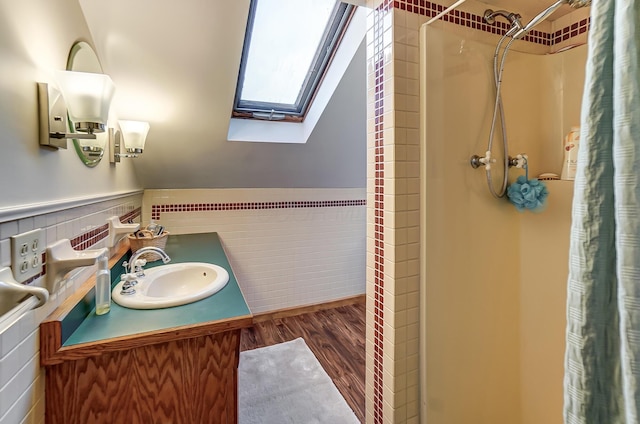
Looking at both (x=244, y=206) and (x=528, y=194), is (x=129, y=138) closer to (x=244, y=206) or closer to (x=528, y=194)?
(x=244, y=206)

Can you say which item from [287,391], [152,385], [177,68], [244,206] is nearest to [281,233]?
[244,206]

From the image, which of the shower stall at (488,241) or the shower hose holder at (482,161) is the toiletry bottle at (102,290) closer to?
the shower stall at (488,241)

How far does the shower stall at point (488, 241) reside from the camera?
3.81 ft

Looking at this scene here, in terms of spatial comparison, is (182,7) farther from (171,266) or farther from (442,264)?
(442,264)

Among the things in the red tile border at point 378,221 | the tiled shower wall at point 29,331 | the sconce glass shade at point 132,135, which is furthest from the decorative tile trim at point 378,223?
the sconce glass shade at point 132,135

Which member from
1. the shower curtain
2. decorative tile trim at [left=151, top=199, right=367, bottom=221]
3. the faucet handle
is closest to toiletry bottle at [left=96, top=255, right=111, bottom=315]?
the faucet handle

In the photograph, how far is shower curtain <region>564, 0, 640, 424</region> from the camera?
0.39 m

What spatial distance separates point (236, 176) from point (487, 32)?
1.94 metres

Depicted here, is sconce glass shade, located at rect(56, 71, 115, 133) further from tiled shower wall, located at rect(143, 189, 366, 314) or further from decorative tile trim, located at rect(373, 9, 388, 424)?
tiled shower wall, located at rect(143, 189, 366, 314)

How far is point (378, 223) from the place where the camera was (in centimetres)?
122

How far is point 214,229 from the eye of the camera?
2.61 meters

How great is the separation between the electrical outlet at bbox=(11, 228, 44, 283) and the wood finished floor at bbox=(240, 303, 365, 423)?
4.74ft

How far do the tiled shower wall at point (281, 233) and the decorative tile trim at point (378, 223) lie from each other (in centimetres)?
170

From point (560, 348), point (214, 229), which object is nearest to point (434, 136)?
point (560, 348)
